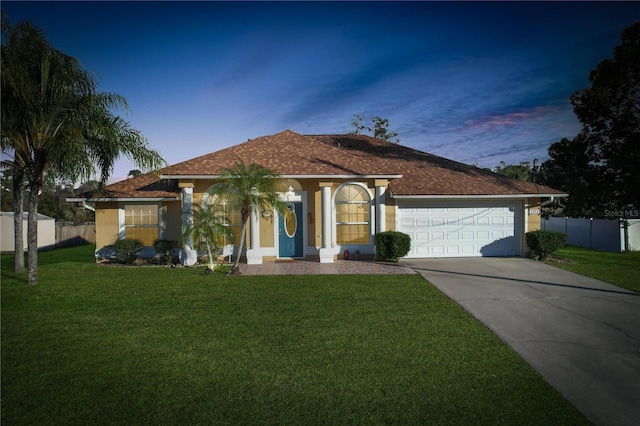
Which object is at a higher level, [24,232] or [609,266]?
[24,232]

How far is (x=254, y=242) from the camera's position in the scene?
45.0ft

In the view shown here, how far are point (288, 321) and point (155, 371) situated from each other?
2619 millimetres

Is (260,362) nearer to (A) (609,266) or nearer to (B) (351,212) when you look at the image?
(B) (351,212)

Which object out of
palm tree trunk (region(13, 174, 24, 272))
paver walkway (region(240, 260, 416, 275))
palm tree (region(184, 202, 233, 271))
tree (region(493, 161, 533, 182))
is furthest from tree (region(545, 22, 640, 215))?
tree (region(493, 161, 533, 182))

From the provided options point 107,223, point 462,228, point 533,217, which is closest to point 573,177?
point 533,217

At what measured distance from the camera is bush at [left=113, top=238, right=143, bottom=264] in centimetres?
1395

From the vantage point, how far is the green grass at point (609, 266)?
10953mm

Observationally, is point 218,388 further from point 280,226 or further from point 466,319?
point 280,226

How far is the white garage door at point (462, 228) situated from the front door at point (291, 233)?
4.00 m

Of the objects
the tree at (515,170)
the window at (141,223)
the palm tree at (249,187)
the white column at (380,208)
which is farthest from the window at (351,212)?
the tree at (515,170)

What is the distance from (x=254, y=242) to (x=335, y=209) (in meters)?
3.34

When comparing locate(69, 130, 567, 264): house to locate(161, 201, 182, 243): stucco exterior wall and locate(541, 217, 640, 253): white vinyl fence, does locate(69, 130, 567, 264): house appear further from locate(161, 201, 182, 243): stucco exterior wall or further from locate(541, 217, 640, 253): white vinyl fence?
locate(541, 217, 640, 253): white vinyl fence

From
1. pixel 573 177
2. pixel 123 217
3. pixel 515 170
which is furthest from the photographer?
pixel 515 170

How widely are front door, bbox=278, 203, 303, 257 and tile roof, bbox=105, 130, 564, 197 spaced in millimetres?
1788
